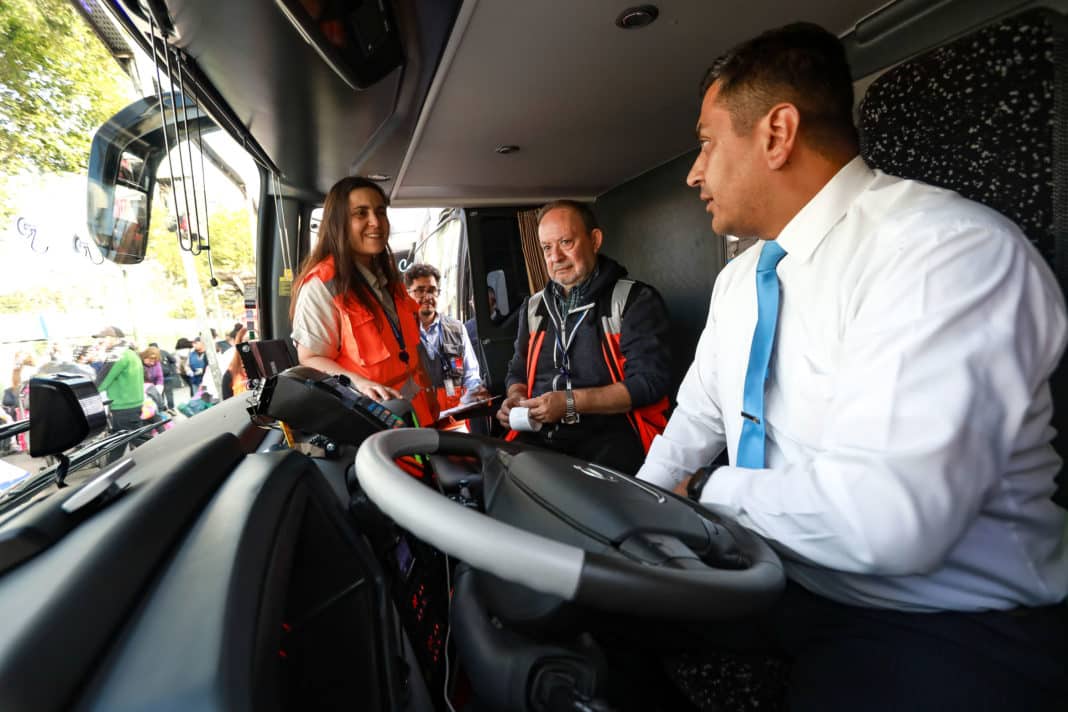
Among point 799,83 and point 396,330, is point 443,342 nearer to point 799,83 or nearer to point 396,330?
point 396,330

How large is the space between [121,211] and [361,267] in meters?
0.90

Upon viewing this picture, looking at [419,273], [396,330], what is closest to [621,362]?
[396,330]

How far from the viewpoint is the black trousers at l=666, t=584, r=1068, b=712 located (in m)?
0.81

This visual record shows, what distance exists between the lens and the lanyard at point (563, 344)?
107 inches

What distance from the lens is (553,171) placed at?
352 cm

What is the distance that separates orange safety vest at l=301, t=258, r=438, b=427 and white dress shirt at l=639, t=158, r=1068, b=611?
1595mm

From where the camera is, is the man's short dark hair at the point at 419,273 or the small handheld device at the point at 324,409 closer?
the small handheld device at the point at 324,409

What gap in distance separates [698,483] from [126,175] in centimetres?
204

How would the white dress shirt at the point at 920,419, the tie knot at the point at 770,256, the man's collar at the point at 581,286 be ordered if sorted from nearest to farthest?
the white dress shirt at the point at 920,419 < the tie knot at the point at 770,256 < the man's collar at the point at 581,286

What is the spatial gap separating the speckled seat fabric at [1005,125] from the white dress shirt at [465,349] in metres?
3.18

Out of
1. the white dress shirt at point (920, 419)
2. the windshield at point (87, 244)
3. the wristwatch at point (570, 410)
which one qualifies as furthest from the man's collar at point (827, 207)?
the windshield at point (87, 244)

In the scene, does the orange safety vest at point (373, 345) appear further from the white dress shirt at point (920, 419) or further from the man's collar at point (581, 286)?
the white dress shirt at point (920, 419)

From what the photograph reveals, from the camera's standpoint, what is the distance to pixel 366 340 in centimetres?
Answer: 224

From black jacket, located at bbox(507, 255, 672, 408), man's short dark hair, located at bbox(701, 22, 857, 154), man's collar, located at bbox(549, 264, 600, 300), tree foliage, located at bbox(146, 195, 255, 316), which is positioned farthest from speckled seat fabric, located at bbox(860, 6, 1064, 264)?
tree foliage, located at bbox(146, 195, 255, 316)
